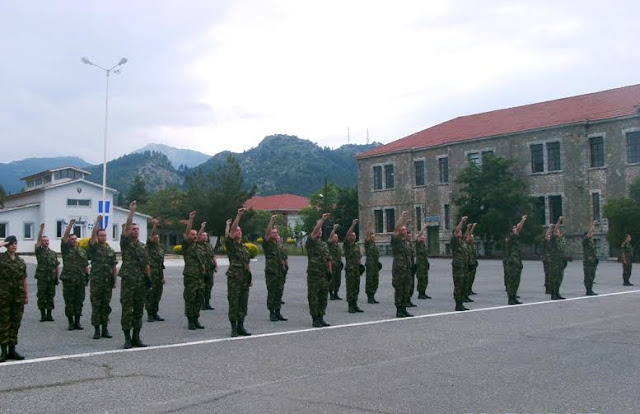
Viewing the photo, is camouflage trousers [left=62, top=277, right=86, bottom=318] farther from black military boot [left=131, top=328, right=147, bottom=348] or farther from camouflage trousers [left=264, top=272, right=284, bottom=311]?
camouflage trousers [left=264, top=272, right=284, bottom=311]

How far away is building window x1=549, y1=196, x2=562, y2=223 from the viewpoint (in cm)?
4783

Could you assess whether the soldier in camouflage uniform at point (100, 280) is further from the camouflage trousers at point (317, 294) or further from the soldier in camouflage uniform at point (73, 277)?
the camouflage trousers at point (317, 294)

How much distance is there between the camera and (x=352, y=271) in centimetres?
1548

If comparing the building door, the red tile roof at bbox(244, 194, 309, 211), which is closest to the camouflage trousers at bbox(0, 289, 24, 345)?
the building door

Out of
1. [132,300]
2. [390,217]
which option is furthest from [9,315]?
[390,217]

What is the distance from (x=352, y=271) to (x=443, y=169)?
133ft

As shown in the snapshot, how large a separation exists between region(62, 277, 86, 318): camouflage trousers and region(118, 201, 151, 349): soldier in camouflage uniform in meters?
2.37

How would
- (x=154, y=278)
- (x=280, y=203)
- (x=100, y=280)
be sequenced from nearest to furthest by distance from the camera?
(x=100, y=280) < (x=154, y=278) < (x=280, y=203)

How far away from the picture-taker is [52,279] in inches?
533

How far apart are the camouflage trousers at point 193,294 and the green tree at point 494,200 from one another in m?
36.9

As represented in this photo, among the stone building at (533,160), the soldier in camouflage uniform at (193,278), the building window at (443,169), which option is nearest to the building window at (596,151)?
the stone building at (533,160)

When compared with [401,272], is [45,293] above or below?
below

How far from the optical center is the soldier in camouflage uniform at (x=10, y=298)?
8.82 meters

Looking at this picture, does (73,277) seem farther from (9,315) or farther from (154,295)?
(9,315)
